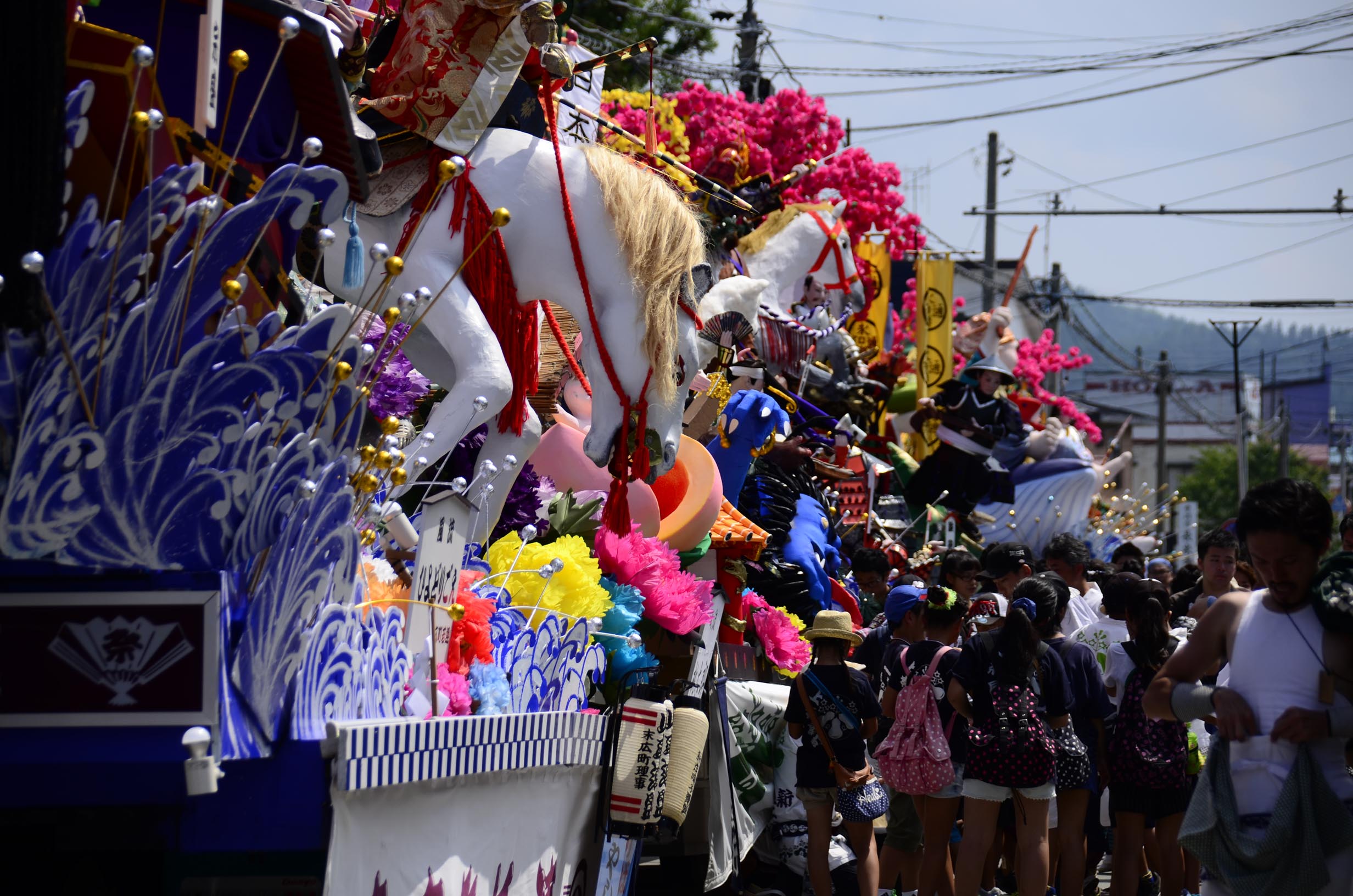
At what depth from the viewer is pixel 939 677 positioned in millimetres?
6531

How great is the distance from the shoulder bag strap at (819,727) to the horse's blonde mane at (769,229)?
5756 mm

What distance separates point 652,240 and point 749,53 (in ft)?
43.9

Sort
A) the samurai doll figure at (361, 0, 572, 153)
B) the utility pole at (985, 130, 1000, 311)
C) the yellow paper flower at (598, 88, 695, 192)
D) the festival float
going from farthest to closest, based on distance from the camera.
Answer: the utility pole at (985, 130, 1000, 311) → the yellow paper flower at (598, 88, 695, 192) → the samurai doll figure at (361, 0, 572, 153) → the festival float

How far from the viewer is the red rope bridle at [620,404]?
18.7 ft

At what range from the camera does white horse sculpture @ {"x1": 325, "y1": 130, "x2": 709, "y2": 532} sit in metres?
5.55

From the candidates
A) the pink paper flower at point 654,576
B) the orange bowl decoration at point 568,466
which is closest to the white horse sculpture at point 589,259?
the pink paper flower at point 654,576

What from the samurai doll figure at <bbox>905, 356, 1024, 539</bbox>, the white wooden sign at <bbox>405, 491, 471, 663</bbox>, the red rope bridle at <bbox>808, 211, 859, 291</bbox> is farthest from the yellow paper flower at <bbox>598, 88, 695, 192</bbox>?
the white wooden sign at <bbox>405, 491, 471, 663</bbox>

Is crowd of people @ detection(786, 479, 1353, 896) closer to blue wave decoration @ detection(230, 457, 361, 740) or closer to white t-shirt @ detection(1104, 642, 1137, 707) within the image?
white t-shirt @ detection(1104, 642, 1137, 707)

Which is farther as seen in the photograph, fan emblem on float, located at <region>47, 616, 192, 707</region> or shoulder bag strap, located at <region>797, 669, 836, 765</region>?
shoulder bag strap, located at <region>797, 669, 836, 765</region>

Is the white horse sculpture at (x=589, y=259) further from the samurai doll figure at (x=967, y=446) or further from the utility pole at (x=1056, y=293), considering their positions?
the utility pole at (x=1056, y=293)

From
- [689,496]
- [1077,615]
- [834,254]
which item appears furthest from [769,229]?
[689,496]

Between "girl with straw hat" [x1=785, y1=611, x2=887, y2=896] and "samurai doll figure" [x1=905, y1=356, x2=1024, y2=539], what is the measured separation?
26.8ft

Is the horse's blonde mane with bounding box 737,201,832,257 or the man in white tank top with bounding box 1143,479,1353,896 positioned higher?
the horse's blonde mane with bounding box 737,201,832,257

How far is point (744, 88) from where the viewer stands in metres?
18.4
